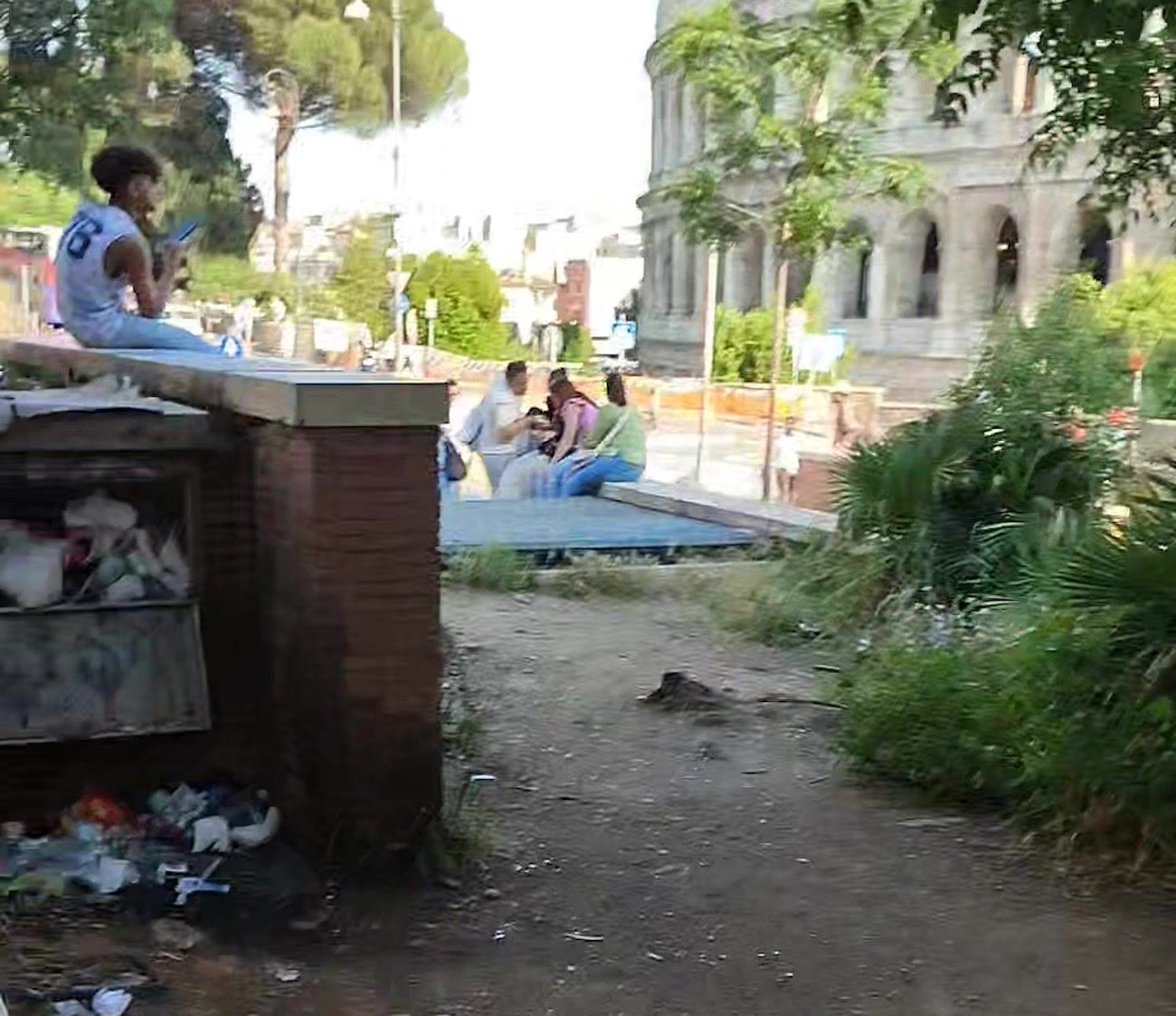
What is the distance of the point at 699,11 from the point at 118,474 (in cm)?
1672

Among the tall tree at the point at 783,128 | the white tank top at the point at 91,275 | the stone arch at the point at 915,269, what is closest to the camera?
the white tank top at the point at 91,275

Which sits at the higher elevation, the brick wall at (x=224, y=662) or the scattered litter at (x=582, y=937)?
the brick wall at (x=224, y=662)

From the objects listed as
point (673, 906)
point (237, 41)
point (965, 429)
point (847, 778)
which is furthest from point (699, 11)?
point (237, 41)

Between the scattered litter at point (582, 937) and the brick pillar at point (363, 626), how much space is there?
561 millimetres

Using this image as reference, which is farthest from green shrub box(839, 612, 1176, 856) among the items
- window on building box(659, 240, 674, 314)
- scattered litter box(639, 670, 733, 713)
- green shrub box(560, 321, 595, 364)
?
window on building box(659, 240, 674, 314)

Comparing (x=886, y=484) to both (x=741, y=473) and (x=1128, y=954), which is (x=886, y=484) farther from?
(x=741, y=473)

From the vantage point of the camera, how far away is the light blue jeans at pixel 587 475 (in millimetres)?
14344

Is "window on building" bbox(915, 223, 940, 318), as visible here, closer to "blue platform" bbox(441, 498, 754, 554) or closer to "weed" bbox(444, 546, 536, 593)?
"blue platform" bbox(441, 498, 754, 554)

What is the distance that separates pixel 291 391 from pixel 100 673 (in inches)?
38.5

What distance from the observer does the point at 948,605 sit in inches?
329

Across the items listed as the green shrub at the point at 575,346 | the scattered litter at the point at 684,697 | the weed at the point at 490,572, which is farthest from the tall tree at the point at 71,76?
the green shrub at the point at 575,346

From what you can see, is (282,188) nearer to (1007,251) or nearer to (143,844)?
(1007,251)

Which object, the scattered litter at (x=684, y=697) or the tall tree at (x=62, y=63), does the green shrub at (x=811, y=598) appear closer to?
the scattered litter at (x=684, y=697)

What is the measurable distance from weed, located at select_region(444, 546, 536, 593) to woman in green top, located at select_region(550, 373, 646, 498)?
13.8 ft
